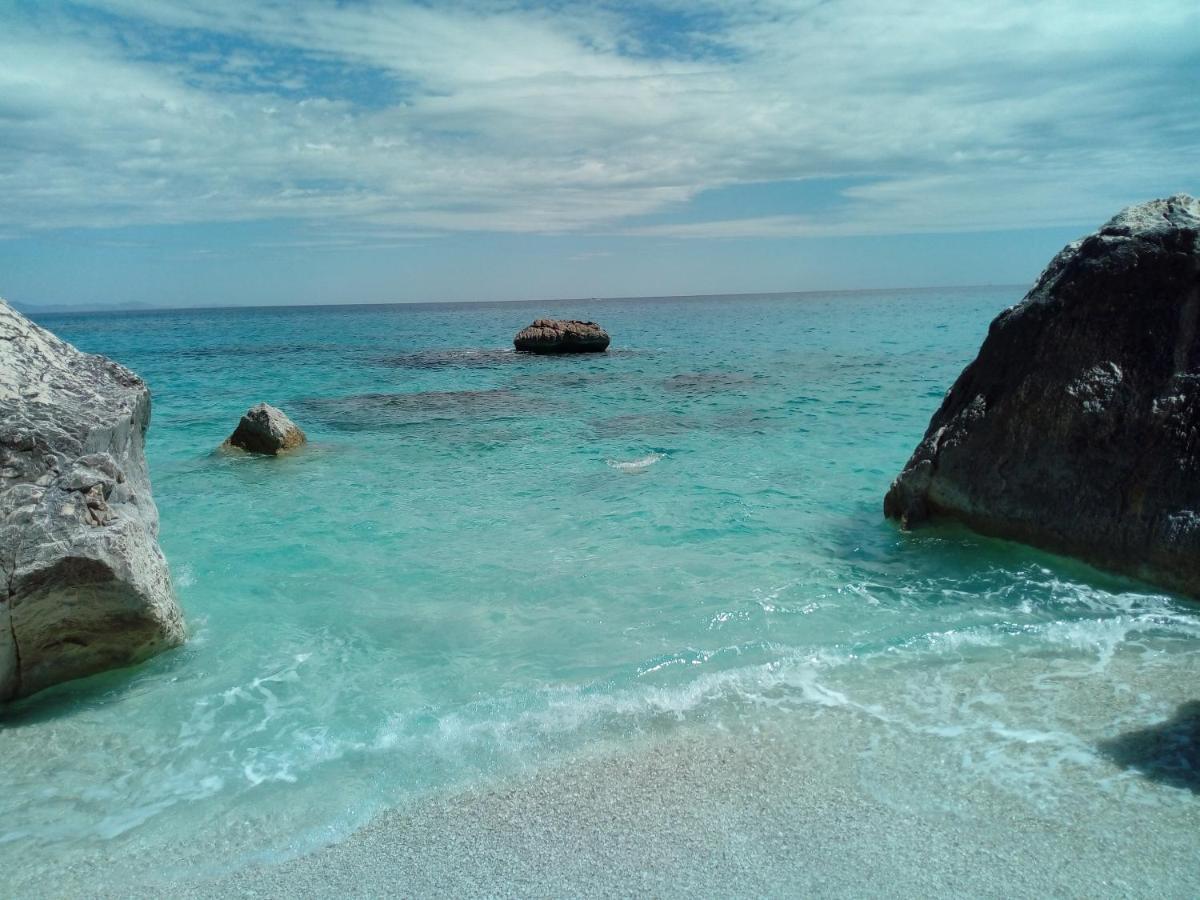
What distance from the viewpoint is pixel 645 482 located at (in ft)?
36.0

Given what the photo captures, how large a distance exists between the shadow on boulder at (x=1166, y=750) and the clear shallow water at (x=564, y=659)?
0.02 meters

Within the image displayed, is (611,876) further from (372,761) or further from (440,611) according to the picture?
(440,611)

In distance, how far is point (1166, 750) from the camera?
4.20 metres

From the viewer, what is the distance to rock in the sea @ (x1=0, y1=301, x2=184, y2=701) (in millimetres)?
4996

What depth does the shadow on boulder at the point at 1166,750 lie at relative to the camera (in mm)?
3992

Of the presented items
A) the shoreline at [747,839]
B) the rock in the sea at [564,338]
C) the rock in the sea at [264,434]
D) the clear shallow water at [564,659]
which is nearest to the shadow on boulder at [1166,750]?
the clear shallow water at [564,659]

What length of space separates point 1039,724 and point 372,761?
147 inches

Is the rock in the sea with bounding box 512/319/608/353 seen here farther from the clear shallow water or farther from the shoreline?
the shoreline

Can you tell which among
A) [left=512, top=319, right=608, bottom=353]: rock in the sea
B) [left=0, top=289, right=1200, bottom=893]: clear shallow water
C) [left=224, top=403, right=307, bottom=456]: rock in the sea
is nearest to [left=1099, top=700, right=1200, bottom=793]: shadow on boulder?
[left=0, top=289, right=1200, bottom=893]: clear shallow water

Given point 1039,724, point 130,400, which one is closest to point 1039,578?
point 1039,724

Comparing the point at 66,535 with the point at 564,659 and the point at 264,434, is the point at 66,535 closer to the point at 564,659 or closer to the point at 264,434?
the point at 564,659

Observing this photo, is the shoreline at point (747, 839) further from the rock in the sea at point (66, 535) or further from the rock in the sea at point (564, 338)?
the rock in the sea at point (564, 338)

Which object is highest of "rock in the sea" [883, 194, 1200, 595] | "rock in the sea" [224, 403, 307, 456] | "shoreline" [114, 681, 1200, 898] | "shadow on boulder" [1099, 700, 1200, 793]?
"rock in the sea" [883, 194, 1200, 595]

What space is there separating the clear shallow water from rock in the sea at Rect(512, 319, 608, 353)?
2276cm
